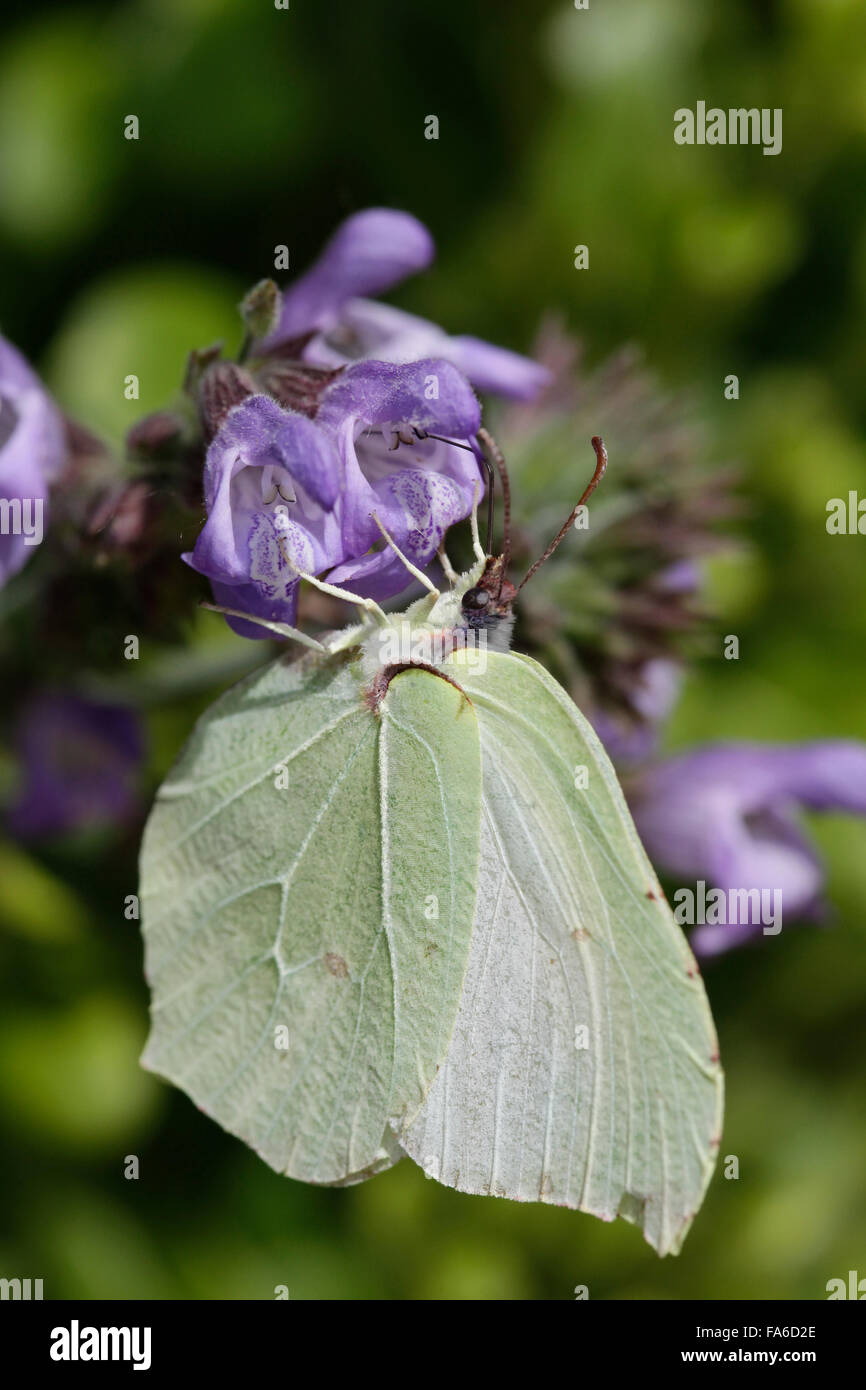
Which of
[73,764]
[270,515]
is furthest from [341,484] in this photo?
[73,764]

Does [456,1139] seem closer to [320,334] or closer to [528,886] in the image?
[528,886]

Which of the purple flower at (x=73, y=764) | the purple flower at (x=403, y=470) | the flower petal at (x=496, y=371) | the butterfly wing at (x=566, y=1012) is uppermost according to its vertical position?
the flower petal at (x=496, y=371)

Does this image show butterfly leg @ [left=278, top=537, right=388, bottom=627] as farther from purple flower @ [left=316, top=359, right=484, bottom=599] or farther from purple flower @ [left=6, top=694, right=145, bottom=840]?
purple flower @ [left=6, top=694, right=145, bottom=840]

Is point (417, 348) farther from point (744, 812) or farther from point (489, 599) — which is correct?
point (744, 812)

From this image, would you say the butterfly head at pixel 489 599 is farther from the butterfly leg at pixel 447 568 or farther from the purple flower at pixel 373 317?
the purple flower at pixel 373 317

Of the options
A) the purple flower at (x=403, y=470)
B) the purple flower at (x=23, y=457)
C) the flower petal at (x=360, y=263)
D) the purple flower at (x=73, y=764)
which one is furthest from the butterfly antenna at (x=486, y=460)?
the purple flower at (x=73, y=764)
